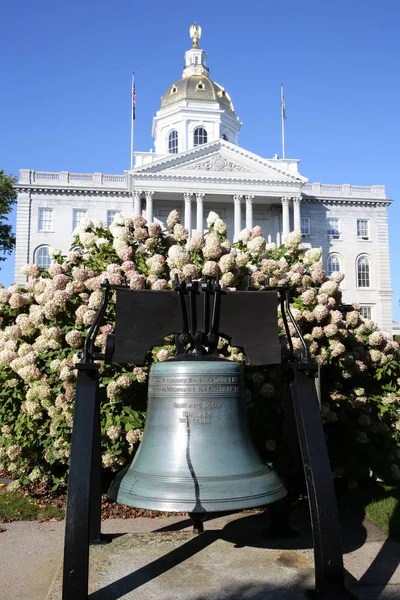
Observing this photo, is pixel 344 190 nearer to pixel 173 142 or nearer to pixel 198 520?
pixel 173 142

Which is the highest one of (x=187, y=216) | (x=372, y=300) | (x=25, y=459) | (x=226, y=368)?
(x=187, y=216)

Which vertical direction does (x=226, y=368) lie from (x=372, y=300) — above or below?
below

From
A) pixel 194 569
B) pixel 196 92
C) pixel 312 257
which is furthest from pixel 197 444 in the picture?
pixel 196 92

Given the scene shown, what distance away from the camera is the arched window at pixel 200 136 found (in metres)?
55.9

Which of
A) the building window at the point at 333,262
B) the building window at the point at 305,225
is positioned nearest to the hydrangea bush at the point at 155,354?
the building window at the point at 333,262

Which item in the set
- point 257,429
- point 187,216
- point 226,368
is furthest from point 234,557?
point 187,216

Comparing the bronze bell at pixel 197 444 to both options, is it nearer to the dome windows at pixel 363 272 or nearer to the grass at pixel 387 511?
the grass at pixel 387 511

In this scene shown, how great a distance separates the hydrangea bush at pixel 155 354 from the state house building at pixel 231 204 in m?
38.9

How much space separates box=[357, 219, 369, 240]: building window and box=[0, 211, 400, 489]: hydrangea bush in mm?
45919

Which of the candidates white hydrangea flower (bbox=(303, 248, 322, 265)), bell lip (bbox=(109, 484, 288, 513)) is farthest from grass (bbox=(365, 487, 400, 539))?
white hydrangea flower (bbox=(303, 248, 322, 265))

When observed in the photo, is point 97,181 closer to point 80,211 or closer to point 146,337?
point 80,211

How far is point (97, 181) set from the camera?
1918 inches

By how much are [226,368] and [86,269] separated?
3.54 m

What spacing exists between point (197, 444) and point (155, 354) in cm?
249
